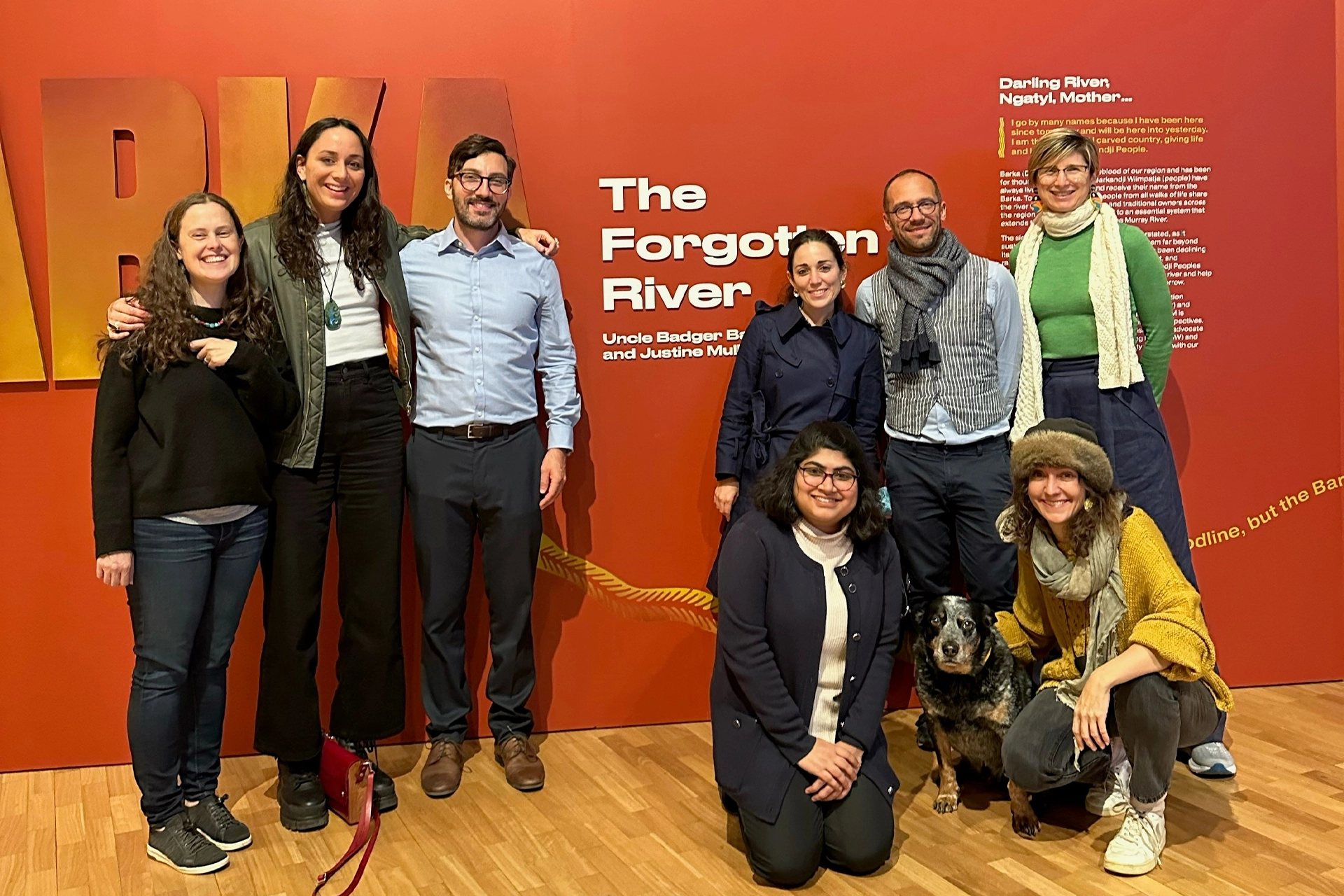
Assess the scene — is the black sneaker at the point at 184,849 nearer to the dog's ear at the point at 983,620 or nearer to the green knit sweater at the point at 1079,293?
the dog's ear at the point at 983,620

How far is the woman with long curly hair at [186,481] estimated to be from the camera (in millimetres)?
2719

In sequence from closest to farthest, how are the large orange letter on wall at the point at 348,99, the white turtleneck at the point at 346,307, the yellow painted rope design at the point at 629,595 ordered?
the white turtleneck at the point at 346,307, the large orange letter on wall at the point at 348,99, the yellow painted rope design at the point at 629,595

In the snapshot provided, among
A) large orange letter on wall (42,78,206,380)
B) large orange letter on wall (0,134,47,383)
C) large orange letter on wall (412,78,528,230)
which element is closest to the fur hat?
large orange letter on wall (412,78,528,230)

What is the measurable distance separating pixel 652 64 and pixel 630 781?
84.8 inches

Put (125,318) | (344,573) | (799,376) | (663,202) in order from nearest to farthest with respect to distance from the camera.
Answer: (125,318)
(344,573)
(799,376)
(663,202)

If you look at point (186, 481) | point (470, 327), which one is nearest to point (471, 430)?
point (470, 327)

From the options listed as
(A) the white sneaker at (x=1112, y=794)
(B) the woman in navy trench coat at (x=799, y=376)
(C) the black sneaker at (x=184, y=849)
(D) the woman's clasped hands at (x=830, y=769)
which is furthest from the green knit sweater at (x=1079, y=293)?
(C) the black sneaker at (x=184, y=849)

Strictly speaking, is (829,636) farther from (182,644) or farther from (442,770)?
(182,644)

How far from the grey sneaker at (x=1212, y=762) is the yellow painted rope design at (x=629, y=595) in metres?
1.47

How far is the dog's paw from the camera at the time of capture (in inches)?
117

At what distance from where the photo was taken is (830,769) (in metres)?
2.75

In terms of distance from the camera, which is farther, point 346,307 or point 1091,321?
point 1091,321

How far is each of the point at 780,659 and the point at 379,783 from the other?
46.2 inches

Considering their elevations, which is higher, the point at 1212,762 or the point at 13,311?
the point at 13,311
